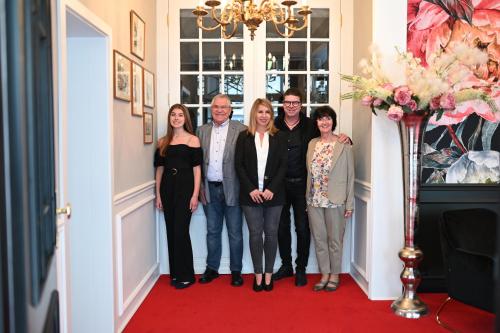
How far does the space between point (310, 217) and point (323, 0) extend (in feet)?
6.98

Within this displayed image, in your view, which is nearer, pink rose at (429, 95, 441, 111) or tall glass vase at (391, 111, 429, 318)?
pink rose at (429, 95, 441, 111)

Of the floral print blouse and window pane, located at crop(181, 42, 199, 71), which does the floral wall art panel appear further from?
window pane, located at crop(181, 42, 199, 71)

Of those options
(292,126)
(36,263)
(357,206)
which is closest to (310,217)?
(357,206)

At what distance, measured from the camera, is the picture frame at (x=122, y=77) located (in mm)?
3139

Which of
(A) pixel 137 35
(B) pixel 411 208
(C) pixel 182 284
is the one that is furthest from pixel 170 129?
(B) pixel 411 208

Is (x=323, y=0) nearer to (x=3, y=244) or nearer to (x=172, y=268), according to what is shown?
(x=172, y=268)

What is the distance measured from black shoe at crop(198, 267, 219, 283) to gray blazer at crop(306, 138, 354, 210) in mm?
1359

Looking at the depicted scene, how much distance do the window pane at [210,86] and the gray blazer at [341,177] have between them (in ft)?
4.49

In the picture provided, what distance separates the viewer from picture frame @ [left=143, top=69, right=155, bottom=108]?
159 inches

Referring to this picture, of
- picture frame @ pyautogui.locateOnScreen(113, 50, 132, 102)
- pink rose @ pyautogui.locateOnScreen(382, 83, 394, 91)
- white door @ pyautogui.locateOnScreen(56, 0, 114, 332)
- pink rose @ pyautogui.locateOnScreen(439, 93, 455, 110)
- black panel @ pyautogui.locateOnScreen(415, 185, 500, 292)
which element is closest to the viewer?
white door @ pyautogui.locateOnScreen(56, 0, 114, 332)

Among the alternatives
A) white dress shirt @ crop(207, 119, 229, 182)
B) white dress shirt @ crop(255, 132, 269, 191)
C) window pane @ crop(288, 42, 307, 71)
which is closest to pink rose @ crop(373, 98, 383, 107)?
white dress shirt @ crop(255, 132, 269, 191)

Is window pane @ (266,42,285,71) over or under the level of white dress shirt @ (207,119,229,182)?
over

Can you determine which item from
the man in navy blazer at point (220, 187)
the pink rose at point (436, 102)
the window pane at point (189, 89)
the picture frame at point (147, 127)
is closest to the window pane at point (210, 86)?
the window pane at point (189, 89)

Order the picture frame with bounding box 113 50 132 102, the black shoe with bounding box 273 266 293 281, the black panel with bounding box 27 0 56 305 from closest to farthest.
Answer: the black panel with bounding box 27 0 56 305, the picture frame with bounding box 113 50 132 102, the black shoe with bounding box 273 266 293 281
